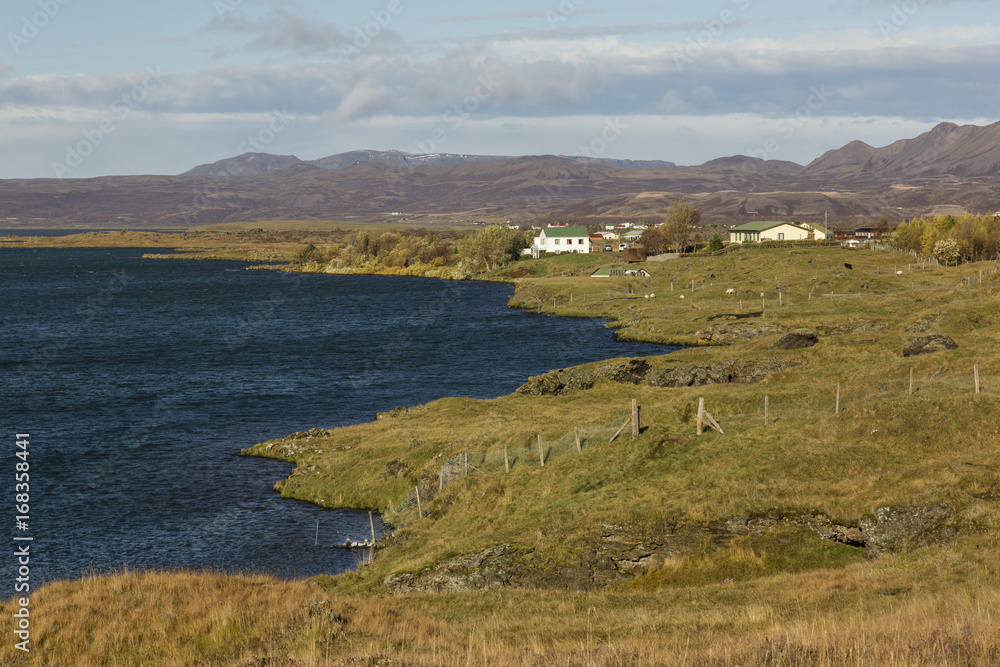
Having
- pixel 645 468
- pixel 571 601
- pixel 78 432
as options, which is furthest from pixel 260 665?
pixel 78 432

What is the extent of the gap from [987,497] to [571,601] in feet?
52.1

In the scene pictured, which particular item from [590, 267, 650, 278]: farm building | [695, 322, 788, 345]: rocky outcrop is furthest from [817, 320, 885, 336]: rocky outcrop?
[590, 267, 650, 278]: farm building

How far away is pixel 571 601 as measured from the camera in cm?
2400

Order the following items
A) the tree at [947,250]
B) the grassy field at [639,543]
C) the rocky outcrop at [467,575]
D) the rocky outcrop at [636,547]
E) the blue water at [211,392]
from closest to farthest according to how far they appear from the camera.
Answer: the grassy field at [639,543]
the rocky outcrop at [636,547]
the rocky outcrop at [467,575]
the blue water at [211,392]
the tree at [947,250]

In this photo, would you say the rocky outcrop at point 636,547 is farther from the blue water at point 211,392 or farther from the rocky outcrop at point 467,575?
the blue water at point 211,392

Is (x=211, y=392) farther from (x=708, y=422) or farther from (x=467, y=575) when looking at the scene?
(x=467, y=575)

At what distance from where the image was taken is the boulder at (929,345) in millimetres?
61197

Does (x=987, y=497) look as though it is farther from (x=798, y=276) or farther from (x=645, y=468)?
(x=798, y=276)

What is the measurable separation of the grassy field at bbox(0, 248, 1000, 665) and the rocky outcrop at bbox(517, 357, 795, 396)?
201cm

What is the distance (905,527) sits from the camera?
28109 mm

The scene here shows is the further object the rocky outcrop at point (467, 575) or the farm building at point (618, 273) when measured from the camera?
the farm building at point (618, 273)

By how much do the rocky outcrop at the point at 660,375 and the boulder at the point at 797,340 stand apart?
5.77m

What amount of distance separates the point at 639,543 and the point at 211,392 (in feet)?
197

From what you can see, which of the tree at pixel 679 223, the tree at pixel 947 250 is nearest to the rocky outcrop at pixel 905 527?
the tree at pixel 947 250
